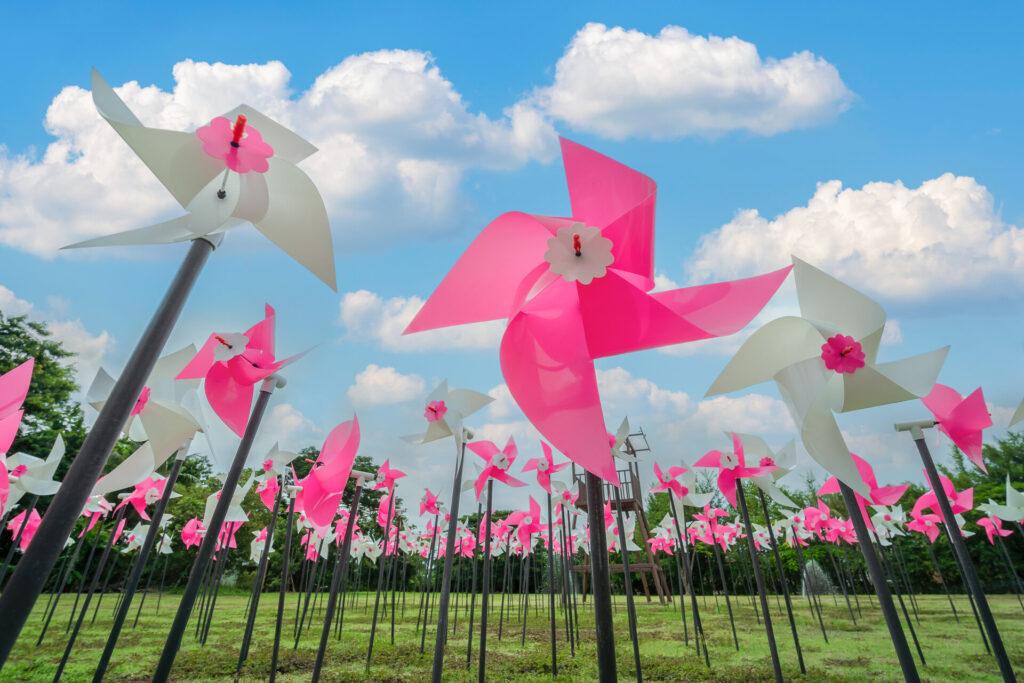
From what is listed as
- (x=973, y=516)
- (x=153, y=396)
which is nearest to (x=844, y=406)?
(x=153, y=396)

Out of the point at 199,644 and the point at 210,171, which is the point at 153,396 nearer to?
the point at 210,171

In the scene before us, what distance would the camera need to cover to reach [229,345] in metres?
1.40

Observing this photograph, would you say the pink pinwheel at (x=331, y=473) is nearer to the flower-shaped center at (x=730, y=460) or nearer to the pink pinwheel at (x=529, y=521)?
the flower-shaped center at (x=730, y=460)

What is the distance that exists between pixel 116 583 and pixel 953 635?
57.3 feet

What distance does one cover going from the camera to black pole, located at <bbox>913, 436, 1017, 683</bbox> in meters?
1.47

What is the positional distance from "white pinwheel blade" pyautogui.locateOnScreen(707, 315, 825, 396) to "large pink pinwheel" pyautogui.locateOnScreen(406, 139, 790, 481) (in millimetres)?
432

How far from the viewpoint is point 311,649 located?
152 inches

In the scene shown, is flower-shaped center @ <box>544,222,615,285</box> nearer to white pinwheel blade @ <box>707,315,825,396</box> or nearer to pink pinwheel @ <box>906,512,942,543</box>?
white pinwheel blade @ <box>707,315,825,396</box>


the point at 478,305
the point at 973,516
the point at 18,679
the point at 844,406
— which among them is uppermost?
the point at 973,516

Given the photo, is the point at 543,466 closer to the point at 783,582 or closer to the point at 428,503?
the point at 783,582

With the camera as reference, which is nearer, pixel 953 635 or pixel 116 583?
pixel 953 635

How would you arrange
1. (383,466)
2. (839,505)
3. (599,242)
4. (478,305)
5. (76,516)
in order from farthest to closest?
1. (839,505)
2. (383,466)
3. (478,305)
4. (599,242)
5. (76,516)

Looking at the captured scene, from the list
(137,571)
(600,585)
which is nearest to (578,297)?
(600,585)

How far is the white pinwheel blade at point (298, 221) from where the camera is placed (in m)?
1.12
